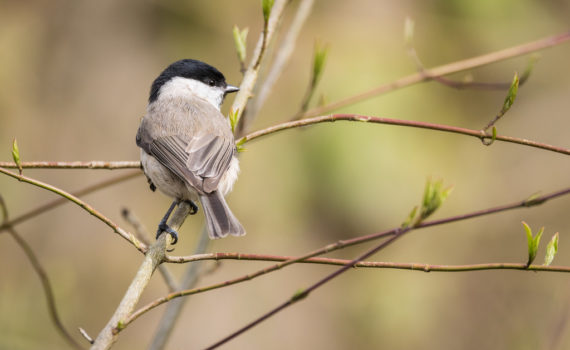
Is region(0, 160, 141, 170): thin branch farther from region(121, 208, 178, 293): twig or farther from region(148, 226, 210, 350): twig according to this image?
region(148, 226, 210, 350): twig

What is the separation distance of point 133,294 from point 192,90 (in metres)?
2.04

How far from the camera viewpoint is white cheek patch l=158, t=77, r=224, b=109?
3602mm

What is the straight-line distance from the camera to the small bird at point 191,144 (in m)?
2.80

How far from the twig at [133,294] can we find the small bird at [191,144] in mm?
484

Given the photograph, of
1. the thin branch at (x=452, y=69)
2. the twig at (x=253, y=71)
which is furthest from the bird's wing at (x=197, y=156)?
the thin branch at (x=452, y=69)

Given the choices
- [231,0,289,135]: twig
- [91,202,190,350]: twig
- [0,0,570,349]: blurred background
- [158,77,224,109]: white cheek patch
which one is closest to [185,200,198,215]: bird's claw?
[231,0,289,135]: twig

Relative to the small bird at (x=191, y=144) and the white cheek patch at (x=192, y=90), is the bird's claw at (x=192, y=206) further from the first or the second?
the white cheek patch at (x=192, y=90)

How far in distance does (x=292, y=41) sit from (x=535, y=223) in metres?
3.98

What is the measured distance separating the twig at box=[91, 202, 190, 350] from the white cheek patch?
1.61 m

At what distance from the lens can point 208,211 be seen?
8.67ft

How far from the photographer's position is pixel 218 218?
257 cm

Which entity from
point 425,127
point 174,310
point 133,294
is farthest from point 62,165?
point 425,127

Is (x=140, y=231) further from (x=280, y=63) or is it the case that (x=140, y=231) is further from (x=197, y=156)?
(x=280, y=63)

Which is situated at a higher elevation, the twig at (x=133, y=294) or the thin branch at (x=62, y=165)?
the thin branch at (x=62, y=165)
